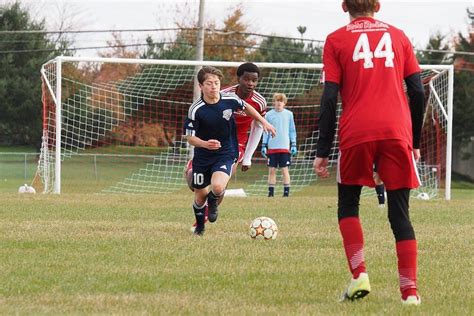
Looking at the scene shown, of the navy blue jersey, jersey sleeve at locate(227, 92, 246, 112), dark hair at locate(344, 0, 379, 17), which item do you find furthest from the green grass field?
dark hair at locate(344, 0, 379, 17)

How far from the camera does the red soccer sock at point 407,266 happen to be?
18.5 ft

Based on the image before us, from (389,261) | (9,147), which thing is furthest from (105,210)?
(9,147)

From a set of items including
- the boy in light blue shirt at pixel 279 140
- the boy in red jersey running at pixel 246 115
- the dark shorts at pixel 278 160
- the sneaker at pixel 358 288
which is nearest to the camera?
the sneaker at pixel 358 288

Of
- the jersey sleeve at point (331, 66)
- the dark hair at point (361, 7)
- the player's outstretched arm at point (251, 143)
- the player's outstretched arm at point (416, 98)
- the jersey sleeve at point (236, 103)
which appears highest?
the dark hair at point (361, 7)

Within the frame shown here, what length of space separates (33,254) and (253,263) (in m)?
1.78

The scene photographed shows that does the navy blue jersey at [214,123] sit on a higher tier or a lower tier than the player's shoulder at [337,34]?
lower

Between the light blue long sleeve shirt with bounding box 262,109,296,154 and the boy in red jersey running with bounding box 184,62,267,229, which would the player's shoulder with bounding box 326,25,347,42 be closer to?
the boy in red jersey running with bounding box 184,62,267,229

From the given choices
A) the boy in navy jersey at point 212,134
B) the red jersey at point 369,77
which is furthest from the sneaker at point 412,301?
the boy in navy jersey at point 212,134

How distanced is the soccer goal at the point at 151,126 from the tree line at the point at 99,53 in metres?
6.01

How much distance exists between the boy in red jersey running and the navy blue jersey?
30cm

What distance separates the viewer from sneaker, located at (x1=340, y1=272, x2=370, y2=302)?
225 inches

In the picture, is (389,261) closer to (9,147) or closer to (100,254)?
(100,254)

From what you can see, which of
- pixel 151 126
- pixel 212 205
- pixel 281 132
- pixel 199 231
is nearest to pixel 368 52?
pixel 199 231

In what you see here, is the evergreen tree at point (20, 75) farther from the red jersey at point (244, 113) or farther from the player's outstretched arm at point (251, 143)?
the player's outstretched arm at point (251, 143)
